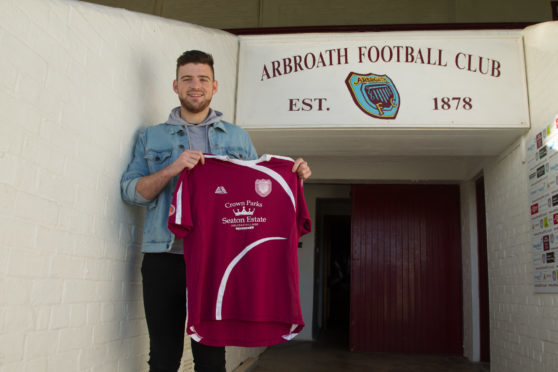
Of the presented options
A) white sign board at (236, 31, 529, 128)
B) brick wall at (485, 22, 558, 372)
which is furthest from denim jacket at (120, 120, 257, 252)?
brick wall at (485, 22, 558, 372)

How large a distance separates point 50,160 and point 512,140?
340 cm

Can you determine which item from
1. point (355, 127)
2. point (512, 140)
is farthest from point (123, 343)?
point (512, 140)

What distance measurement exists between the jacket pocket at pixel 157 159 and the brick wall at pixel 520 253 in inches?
99.1

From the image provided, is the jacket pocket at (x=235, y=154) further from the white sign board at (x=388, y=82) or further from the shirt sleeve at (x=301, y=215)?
the white sign board at (x=388, y=82)

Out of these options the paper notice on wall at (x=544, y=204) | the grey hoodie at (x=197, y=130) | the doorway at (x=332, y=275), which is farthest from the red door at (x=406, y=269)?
the grey hoodie at (x=197, y=130)

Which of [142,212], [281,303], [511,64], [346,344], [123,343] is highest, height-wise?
[511,64]

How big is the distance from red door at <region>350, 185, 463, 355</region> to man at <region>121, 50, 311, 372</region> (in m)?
4.10

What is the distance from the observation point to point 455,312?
19.0 feet

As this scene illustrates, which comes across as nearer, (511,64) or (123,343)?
(123,343)

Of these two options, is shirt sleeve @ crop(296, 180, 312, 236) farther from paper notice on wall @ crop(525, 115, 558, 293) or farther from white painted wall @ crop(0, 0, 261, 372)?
paper notice on wall @ crop(525, 115, 558, 293)

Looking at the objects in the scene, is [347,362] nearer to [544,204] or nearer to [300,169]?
[544,204]

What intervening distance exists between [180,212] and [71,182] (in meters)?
0.41

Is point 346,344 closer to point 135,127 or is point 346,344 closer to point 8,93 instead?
point 135,127

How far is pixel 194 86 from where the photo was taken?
2139mm
